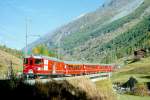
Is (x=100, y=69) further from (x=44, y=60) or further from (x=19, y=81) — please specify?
(x=19, y=81)

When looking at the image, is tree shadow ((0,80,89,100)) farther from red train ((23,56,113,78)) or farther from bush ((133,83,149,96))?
bush ((133,83,149,96))

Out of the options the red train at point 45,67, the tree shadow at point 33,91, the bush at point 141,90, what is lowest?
the bush at point 141,90

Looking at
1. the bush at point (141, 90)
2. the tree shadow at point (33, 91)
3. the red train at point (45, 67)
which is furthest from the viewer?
the bush at point (141, 90)

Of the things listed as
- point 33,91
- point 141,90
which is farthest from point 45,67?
point 141,90

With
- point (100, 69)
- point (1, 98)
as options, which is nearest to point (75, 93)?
point (1, 98)

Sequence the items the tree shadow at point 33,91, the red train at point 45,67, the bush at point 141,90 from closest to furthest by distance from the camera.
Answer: the tree shadow at point 33,91 < the red train at point 45,67 < the bush at point 141,90

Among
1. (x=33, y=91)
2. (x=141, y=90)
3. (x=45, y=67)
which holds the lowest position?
(x=141, y=90)

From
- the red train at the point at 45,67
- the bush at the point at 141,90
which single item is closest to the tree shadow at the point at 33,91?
the red train at the point at 45,67

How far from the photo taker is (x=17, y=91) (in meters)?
16.4

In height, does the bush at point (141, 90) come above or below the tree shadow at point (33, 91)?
below

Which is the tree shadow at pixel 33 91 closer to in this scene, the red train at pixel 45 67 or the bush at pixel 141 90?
the red train at pixel 45 67

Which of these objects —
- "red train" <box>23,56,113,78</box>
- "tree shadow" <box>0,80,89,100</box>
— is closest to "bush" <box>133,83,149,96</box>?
"red train" <box>23,56,113,78</box>

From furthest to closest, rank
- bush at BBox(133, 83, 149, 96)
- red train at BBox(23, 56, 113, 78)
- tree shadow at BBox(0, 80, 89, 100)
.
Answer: bush at BBox(133, 83, 149, 96), red train at BBox(23, 56, 113, 78), tree shadow at BBox(0, 80, 89, 100)

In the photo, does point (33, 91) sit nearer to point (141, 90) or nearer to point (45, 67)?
point (45, 67)
